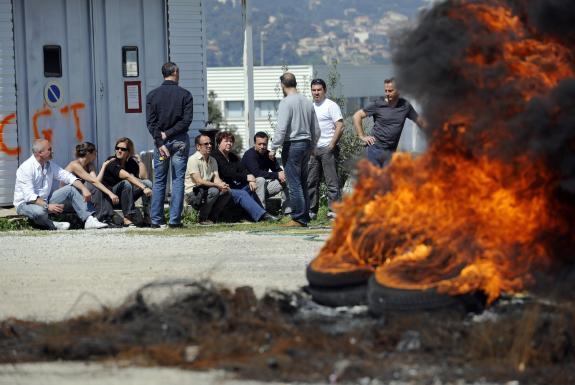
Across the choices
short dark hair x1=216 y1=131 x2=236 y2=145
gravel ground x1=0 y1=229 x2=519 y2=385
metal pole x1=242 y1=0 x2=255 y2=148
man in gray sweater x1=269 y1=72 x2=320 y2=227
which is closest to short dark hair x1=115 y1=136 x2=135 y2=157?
short dark hair x1=216 y1=131 x2=236 y2=145

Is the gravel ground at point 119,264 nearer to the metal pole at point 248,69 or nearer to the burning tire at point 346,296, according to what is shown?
the burning tire at point 346,296

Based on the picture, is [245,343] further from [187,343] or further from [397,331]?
[397,331]

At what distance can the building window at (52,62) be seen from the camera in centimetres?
1694

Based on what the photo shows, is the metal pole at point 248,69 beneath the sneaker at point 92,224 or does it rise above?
above

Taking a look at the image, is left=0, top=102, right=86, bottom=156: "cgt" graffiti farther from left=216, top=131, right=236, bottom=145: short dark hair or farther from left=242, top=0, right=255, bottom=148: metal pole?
left=242, top=0, right=255, bottom=148: metal pole

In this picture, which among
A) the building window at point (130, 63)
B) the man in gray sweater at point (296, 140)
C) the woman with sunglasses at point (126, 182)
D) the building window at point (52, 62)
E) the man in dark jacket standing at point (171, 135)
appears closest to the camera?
the man in gray sweater at point (296, 140)

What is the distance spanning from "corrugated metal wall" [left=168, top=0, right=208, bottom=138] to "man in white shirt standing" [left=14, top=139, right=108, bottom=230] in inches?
106

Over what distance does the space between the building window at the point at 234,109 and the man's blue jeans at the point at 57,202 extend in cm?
8829

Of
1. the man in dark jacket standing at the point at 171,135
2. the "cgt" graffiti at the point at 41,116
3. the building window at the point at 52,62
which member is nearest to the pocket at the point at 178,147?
the man in dark jacket standing at the point at 171,135

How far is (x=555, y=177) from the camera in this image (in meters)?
7.85

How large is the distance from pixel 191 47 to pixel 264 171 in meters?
2.34

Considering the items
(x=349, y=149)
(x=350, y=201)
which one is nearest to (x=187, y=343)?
(x=350, y=201)

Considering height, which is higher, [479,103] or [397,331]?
[479,103]

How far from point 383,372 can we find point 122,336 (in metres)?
1.79
